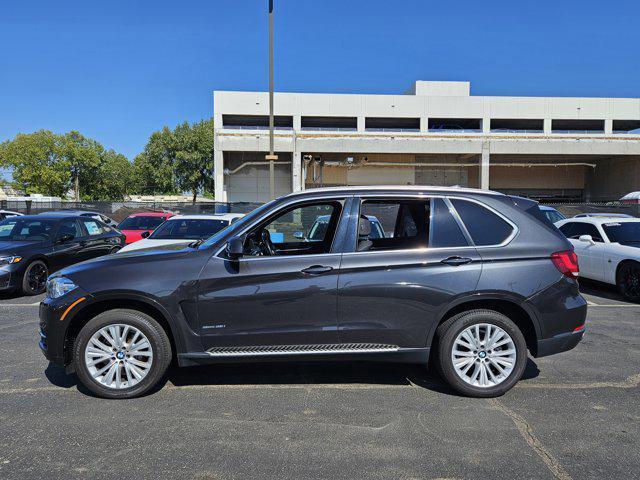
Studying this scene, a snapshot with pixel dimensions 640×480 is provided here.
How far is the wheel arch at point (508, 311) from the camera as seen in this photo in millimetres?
3883

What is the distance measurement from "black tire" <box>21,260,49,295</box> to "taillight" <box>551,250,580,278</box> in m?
8.76

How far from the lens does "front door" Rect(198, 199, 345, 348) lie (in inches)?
149

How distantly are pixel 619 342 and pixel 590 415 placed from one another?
266cm

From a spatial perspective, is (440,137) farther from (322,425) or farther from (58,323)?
(58,323)

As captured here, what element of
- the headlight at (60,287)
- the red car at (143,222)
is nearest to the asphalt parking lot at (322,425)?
the headlight at (60,287)

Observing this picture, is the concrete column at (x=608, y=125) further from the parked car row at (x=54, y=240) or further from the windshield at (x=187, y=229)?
the windshield at (x=187, y=229)

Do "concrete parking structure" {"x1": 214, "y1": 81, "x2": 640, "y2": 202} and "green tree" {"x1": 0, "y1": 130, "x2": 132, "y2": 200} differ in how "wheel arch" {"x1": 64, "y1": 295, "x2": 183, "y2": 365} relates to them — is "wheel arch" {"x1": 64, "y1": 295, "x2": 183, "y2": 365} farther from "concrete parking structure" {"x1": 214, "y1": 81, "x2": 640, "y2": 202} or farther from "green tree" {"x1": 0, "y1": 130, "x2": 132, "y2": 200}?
"green tree" {"x1": 0, "y1": 130, "x2": 132, "y2": 200}

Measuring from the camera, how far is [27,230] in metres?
9.27

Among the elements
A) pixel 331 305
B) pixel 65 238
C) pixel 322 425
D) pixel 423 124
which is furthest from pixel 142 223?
pixel 423 124

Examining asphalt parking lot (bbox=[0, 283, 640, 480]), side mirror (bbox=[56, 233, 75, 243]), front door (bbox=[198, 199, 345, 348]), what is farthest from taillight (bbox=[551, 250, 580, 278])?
side mirror (bbox=[56, 233, 75, 243])

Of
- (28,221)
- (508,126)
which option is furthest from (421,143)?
(28,221)

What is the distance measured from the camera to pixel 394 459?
3010 millimetres

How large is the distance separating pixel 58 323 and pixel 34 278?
5784mm

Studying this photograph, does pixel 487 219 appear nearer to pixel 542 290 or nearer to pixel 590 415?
pixel 542 290
